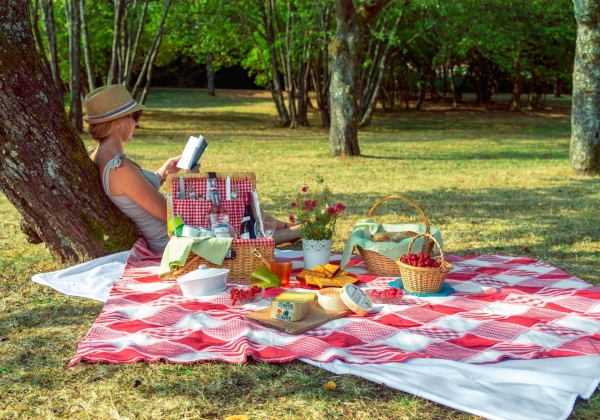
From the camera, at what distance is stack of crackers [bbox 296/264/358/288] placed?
4.21 meters

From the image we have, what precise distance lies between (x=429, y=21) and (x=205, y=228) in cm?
1388

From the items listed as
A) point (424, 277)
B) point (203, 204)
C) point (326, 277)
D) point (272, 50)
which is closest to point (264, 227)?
point (203, 204)

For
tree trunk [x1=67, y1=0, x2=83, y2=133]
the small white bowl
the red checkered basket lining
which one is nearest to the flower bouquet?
the red checkered basket lining

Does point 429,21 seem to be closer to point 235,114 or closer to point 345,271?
point 235,114

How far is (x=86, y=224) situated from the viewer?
15.8 feet

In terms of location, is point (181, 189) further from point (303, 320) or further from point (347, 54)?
point (347, 54)

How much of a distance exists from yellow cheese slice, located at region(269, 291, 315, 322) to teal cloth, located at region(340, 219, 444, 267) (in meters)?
1.02

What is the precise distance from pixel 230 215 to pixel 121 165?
33.9 inches

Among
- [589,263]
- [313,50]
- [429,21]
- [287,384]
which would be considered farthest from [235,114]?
[287,384]

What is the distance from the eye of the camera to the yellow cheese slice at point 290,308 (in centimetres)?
351

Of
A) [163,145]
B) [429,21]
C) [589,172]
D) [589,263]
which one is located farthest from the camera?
[429,21]

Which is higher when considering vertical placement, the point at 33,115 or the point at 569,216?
the point at 33,115

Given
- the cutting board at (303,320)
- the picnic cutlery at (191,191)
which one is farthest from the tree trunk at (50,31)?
the cutting board at (303,320)

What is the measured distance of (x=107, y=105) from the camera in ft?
15.6
